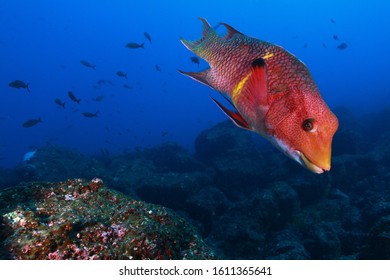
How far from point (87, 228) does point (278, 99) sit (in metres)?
1.80

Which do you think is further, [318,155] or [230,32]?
[230,32]

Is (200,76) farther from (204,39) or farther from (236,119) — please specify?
(236,119)

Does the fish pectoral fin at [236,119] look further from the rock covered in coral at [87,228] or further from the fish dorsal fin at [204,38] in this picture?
the rock covered in coral at [87,228]

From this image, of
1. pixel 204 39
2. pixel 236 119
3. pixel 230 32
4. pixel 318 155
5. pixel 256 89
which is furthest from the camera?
pixel 204 39

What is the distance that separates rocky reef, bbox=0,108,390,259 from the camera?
196 inches

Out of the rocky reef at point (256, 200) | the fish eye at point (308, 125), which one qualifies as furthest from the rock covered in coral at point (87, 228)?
the fish eye at point (308, 125)

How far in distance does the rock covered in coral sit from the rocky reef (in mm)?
19

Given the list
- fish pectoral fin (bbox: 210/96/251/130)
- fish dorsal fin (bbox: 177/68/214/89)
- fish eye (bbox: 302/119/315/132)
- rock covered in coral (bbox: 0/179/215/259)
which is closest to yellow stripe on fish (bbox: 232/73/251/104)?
fish pectoral fin (bbox: 210/96/251/130)

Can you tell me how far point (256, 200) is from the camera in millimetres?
8164

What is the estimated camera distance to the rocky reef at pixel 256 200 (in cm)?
498

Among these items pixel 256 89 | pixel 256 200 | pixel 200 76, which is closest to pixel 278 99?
pixel 256 89

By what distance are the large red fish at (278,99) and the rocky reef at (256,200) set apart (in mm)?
1319

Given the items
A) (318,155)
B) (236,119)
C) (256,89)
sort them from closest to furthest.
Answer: (318,155) < (256,89) < (236,119)

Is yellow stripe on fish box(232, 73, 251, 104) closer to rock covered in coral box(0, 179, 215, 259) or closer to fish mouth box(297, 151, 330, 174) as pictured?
fish mouth box(297, 151, 330, 174)
